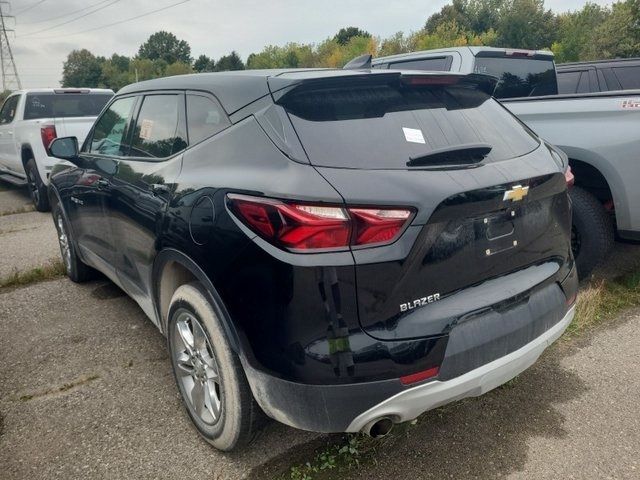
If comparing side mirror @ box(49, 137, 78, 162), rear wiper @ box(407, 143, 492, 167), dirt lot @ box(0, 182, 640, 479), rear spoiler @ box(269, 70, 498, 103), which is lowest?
dirt lot @ box(0, 182, 640, 479)

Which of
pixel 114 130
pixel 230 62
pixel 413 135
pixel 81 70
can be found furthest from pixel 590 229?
pixel 81 70

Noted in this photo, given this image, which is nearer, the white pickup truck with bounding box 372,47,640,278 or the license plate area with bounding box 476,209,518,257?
the license plate area with bounding box 476,209,518,257

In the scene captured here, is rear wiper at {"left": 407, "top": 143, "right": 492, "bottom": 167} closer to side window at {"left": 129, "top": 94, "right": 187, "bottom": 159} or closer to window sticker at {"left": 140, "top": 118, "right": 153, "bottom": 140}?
side window at {"left": 129, "top": 94, "right": 187, "bottom": 159}

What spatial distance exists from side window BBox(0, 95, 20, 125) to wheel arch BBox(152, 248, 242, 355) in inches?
301

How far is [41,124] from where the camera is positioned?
771 centimetres

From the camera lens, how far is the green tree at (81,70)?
3164 inches

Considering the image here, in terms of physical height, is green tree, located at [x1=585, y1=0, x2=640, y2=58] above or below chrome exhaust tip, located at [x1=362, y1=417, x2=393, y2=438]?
above

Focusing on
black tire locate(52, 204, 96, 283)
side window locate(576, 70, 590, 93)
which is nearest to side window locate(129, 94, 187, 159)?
black tire locate(52, 204, 96, 283)

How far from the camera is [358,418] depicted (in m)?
1.92

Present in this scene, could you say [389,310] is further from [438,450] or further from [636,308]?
[636,308]

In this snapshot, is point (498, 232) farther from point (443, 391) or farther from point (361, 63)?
point (361, 63)

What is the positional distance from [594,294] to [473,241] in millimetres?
2338

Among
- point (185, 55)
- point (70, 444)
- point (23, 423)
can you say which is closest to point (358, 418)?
point (70, 444)

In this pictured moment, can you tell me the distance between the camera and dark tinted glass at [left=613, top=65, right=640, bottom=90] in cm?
708
